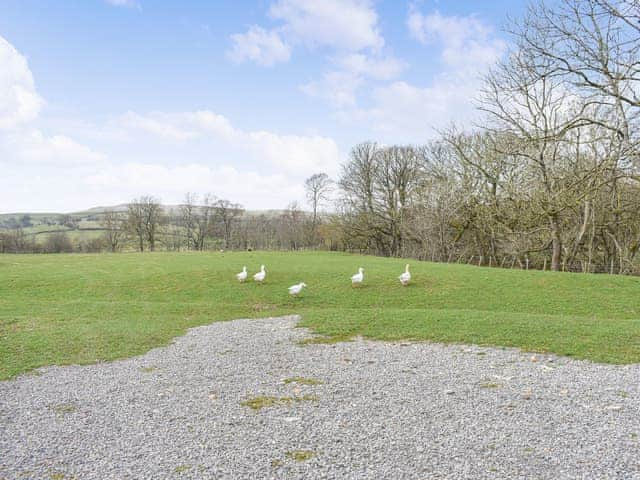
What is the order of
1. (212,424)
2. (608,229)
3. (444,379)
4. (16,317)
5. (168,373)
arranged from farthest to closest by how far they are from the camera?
(608,229), (16,317), (168,373), (444,379), (212,424)

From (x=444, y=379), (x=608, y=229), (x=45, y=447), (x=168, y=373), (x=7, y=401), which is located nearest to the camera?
(x=45, y=447)

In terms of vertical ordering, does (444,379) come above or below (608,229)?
below

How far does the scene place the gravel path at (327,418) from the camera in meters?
4.68

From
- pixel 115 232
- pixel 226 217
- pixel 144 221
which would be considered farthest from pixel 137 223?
pixel 226 217

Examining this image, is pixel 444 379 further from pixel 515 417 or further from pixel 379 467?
pixel 379 467

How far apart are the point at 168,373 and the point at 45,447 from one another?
10.7 feet

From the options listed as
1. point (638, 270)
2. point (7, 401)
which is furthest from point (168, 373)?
point (638, 270)

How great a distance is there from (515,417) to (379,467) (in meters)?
2.48

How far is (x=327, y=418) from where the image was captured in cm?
597

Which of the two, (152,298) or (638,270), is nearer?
(152,298)

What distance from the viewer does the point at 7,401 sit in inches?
277

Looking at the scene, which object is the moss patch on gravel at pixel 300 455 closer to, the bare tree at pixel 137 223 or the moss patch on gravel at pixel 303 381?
the moss patch on gravel at pixel 303 381

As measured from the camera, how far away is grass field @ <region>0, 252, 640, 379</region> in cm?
1070

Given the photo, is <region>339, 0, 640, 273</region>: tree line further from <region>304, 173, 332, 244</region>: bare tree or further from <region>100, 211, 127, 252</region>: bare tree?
<region>100, 211, 127, 252</region>: bare tree
